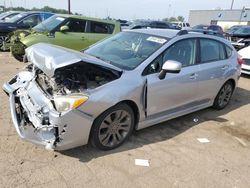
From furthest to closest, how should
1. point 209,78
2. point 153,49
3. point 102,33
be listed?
point 102,33 → point 209,78 → point 153,49

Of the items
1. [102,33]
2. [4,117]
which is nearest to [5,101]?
[4,117]

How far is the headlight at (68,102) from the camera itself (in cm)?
314

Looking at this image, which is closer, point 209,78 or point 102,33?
point 209,78

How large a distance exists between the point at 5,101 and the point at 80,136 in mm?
2598

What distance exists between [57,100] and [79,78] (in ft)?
1.65

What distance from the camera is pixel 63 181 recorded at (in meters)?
3.04

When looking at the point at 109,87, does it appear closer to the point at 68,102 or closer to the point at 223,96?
the point at 68,102

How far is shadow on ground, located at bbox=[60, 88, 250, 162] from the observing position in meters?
3.61

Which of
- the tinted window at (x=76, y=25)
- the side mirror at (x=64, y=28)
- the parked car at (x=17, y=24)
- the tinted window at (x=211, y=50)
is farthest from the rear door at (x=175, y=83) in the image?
the parked car at (x=17, y=24)

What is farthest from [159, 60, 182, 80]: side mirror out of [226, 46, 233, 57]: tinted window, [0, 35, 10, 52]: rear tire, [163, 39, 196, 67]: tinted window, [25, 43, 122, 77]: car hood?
[0, 35, 10, 52]: rear tire

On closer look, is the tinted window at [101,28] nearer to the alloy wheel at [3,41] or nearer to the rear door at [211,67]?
the alloy wheel at [3,41]

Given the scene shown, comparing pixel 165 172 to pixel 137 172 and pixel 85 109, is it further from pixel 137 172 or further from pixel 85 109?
pixel 85 109

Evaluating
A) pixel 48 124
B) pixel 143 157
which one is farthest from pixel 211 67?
pixel 48 124

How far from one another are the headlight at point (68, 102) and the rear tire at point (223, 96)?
11.2 feet
